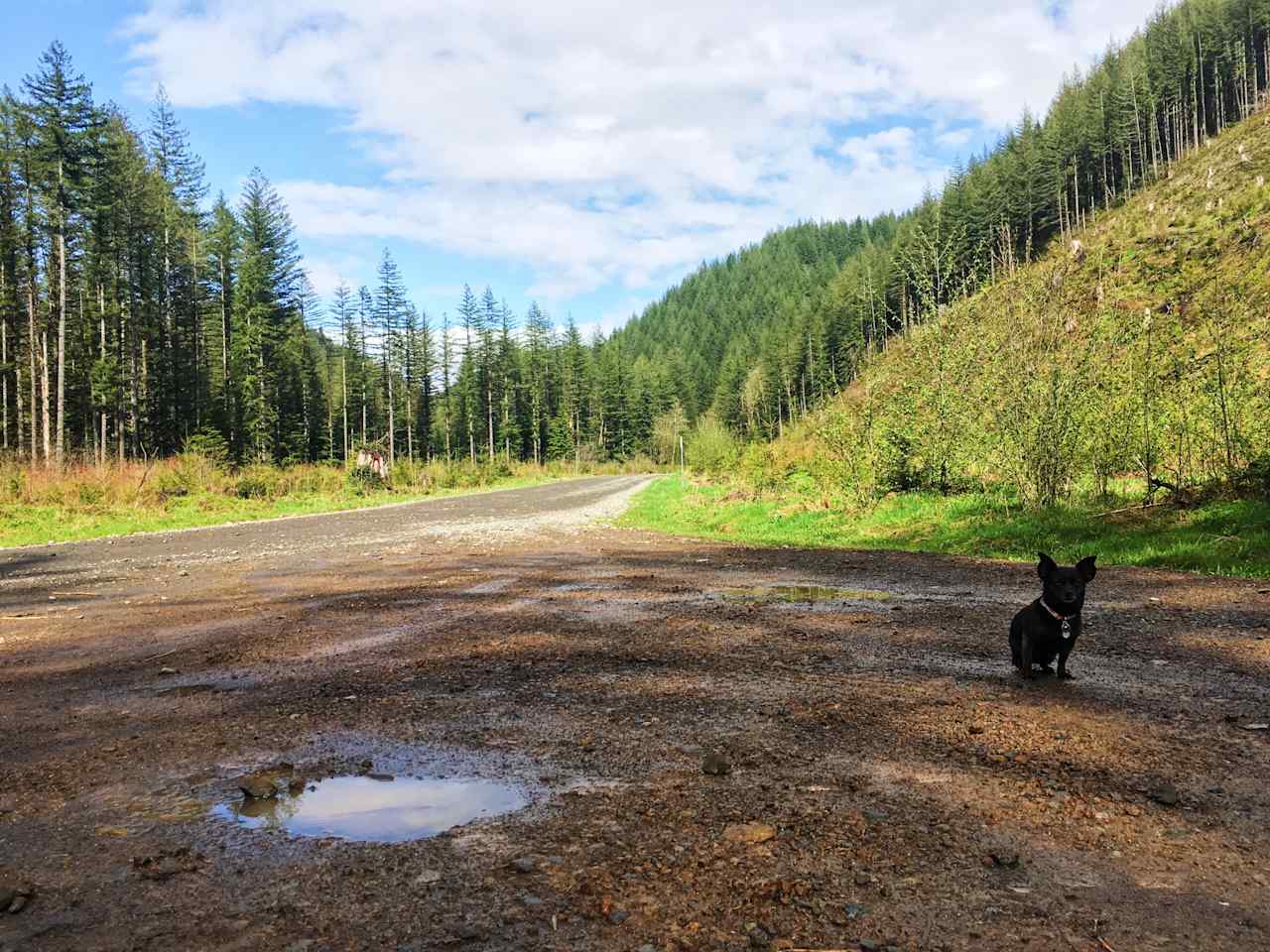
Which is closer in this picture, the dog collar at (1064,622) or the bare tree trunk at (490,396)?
the dog collar at (1064,622)

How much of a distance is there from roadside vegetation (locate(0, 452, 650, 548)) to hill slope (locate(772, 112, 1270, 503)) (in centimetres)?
2247

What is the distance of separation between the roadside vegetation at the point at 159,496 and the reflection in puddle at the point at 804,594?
20.7 metres

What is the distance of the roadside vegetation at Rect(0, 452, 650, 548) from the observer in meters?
22.2

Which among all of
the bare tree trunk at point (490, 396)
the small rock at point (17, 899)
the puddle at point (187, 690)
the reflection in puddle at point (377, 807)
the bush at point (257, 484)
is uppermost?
the bare tree trunk at point (490, 396)

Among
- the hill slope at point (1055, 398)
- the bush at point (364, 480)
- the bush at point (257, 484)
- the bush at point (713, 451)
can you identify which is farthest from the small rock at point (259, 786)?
the bush at point (364, 480)

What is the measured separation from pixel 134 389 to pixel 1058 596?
51540mm

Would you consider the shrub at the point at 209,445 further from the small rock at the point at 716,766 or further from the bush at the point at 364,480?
the small rock at the point at 716,766

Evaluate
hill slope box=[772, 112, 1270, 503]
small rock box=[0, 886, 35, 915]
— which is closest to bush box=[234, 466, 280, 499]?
hill slope box=[772, 112, 1270, 503]

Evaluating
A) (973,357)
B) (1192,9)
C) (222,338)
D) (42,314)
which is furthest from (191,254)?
(1192,9)

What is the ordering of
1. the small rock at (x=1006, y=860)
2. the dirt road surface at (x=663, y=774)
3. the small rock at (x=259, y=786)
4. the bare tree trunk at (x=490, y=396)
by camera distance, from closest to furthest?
the dirt road surface at (x=663, y=774)
the small rock at (x=1006, y=860)
the small rock at (x=259, y=786)
the bare tree trunk at (x=490, y=396)

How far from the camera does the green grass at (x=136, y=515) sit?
21.0 meters

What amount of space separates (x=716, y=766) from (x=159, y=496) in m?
29.8

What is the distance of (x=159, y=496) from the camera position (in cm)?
2677

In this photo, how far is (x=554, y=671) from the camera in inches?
223
